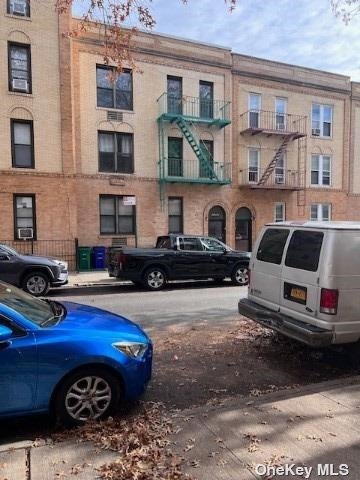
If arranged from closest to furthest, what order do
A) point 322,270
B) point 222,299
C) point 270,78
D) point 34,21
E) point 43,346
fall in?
point 43,346, point 322,270, point 222,299, point 34,21, point 270,78

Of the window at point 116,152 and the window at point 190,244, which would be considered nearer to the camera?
the window at point 190,244

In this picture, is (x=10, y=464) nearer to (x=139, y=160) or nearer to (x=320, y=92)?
(x=139, y=160)

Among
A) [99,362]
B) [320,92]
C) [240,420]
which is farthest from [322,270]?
[320,92]

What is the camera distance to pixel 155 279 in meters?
12.6

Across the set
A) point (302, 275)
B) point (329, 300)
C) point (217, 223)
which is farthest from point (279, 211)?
point (329, 300)

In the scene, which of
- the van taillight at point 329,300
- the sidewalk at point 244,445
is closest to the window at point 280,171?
the van taillight at point 329,300

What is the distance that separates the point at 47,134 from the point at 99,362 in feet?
49.7

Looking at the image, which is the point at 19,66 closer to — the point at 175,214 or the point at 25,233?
the point at 25,233

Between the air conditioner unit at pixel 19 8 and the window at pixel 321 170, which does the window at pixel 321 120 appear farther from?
the air conditioner unit at pixel 19 8

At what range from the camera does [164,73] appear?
19.7m

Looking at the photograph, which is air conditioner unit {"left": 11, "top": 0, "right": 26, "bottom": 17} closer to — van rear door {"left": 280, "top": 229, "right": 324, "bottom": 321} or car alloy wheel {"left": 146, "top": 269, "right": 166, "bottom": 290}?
car alloy wheel {"left": 146, "top": 269, "right": 166, "bottom": 290}

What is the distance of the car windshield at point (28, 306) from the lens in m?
3.93

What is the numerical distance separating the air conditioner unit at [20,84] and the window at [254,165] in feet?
37.8

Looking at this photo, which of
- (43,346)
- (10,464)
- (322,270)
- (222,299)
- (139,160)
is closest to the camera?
(10,464)
